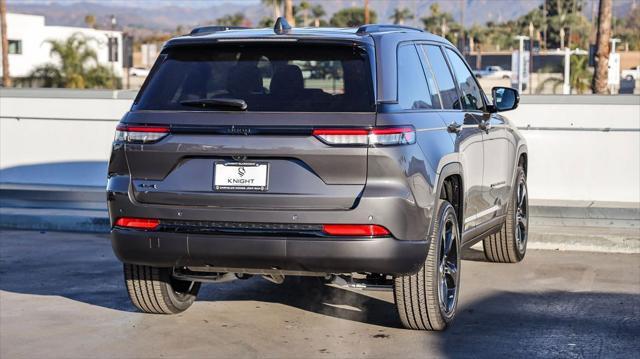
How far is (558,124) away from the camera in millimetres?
12836

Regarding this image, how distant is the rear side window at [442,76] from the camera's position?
7676 mm

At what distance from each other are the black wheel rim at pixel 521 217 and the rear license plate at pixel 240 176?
3919 mm

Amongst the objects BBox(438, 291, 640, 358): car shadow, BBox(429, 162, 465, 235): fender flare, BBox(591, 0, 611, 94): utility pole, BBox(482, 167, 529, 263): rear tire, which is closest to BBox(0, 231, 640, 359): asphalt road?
BBox(438, 291, 640, 358): car shadow

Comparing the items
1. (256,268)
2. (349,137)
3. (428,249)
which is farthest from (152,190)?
(428,249)

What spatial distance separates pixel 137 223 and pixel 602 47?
33.8 meters

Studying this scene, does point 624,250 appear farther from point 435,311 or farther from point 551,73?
point 551,73

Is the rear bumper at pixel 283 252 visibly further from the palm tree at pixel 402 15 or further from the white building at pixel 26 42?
the palm tree at pixel 402 15

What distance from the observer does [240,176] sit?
21.2ft

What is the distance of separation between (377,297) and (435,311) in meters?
1.40

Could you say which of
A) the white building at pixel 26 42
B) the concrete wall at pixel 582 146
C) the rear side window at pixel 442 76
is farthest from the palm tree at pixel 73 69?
the rear side window at pixel 442 76

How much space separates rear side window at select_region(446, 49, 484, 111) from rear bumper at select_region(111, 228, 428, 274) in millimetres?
2019

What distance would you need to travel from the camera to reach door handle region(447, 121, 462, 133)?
24.2 ft

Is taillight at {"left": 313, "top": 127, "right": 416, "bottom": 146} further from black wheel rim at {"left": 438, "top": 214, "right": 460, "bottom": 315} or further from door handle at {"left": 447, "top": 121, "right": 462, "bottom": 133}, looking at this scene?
door handle at {"left": 447, "top": 121, "right": 462, "bottom": 133}

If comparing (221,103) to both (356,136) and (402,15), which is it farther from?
(402,15)
